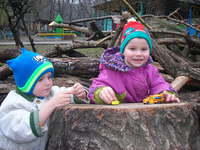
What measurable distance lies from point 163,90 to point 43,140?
1.13 metres

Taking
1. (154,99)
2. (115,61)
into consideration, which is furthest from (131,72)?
(154,99)

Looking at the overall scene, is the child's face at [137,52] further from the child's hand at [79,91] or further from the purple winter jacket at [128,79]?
the child's hand at [79,91]

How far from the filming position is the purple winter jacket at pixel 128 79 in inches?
103

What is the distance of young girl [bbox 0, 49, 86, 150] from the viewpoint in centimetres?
207

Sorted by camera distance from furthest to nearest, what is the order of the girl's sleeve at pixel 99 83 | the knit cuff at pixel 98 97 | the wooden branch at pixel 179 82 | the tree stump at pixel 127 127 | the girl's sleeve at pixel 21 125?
the wooden branch at pixel 179 82, the girl's sleeve at pixel 99 83, the knit cuff at pixel 98 97, the girl's sleeve at pixel 21 125, the tree stump at pixel 127 127

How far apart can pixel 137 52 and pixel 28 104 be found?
1.02 meters

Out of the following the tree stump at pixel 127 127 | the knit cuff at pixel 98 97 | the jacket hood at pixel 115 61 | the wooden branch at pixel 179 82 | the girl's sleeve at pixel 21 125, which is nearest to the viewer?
the tree stump at pixel 127 127

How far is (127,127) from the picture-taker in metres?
1.94

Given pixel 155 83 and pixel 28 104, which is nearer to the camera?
pixel 28 104

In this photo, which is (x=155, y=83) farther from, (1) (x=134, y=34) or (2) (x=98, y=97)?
(2) (x=98, y=97)

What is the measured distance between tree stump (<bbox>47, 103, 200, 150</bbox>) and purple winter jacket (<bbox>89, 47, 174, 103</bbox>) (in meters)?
0.54

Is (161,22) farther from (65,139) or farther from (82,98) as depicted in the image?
(65,139)

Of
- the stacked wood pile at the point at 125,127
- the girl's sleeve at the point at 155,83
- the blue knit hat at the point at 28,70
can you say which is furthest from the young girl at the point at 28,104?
the girl's sleeve at the point at 155,83

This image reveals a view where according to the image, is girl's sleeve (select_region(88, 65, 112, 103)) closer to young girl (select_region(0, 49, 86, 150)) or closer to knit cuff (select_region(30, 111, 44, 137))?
young girl (select_region(0, 49, 86, 150))
